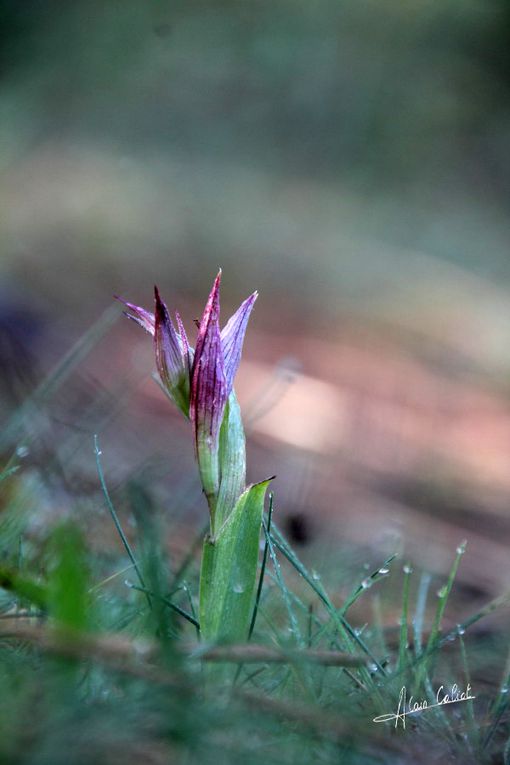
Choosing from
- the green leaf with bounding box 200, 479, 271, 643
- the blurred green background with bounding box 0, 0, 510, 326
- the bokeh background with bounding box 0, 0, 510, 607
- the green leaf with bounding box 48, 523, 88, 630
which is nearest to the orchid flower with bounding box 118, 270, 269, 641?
the green leaf with bounding box 200, 479, 271, 643

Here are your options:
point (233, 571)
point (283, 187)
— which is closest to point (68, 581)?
point (233, 571)

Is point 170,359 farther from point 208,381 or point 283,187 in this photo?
point 283,187

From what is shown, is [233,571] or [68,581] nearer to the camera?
[68,581]

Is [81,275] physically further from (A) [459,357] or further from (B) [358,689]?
(B) [358,689]

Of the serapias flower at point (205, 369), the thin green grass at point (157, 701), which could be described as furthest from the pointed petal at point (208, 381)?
the thin green grass at point (157, 701)
